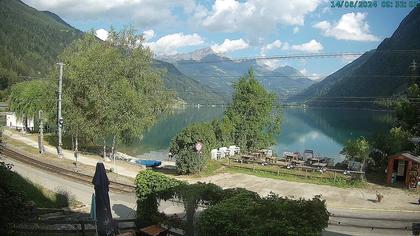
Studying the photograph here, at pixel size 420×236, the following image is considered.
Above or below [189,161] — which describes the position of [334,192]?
below

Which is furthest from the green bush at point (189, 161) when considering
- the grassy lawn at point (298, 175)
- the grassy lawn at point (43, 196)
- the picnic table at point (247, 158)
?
the grassy lawn at point (43, 196)

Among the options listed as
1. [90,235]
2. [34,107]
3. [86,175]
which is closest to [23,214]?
[90,235]

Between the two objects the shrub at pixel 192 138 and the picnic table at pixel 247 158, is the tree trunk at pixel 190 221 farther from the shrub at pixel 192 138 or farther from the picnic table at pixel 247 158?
the picnic table at pixel 247 158

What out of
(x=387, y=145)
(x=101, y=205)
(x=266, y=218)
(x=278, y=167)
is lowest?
(x=278, y=167)

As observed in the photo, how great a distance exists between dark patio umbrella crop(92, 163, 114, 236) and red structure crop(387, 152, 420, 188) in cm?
2108

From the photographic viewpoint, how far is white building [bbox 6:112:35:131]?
207ft

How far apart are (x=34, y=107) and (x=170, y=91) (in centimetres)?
2143

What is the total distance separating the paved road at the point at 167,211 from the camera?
1870 cm

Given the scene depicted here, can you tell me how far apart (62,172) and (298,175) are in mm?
17211

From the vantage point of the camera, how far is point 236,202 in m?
11.2

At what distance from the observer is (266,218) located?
32.7ft

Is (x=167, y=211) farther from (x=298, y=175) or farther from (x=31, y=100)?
(x=31, y=100)

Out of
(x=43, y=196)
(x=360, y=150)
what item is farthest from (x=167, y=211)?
(x=360, y=150)

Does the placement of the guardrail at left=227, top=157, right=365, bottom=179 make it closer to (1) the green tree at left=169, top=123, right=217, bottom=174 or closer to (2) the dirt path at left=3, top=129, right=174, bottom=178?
(1) the green tree at left=169, top=123, right=217, bottom=174
